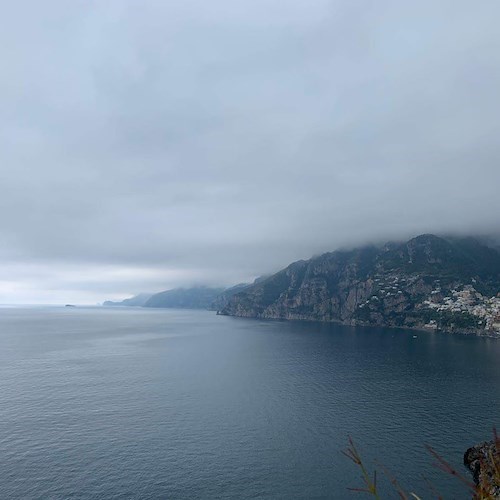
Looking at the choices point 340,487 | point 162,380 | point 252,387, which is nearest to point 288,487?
point 340,487

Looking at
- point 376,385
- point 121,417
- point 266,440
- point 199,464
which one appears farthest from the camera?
point 376,385

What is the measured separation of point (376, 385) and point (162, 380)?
277 ft

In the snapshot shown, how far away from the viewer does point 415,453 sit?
89750 millimetres

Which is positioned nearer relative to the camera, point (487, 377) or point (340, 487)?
point (340, 487)

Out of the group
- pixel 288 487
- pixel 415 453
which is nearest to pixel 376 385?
pixel 415 453

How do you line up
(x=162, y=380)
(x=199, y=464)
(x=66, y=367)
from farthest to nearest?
(x=66, y=367) < (x=162, y=380) < (x=199, y=464)

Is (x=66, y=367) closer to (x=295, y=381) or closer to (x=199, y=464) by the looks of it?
(x=295, y=381)

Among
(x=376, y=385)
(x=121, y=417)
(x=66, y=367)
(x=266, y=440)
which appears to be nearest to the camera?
(x=266, y=440)

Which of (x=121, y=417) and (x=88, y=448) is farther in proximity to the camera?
(x=121, y=417)

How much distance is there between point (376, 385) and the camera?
147 metres

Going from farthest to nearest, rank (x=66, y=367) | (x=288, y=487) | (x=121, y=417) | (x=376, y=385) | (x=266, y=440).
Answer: (x=66, y=367) → (x=376, y=385) → (x=121, y=417) → (x=266, y=440) → (x=288, y=487)

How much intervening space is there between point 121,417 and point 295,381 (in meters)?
70.7

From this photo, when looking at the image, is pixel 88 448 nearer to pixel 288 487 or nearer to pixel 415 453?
pixel 288 487

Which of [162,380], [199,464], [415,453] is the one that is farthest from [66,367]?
[415,453]
